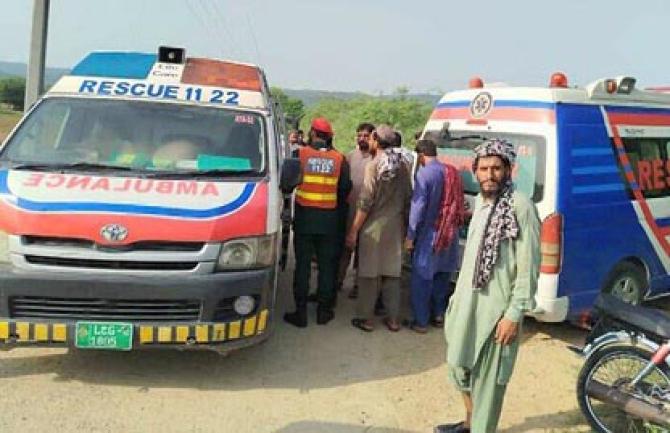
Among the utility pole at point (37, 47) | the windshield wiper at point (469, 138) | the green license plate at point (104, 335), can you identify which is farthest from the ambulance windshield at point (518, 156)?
the utility pole at point (37, 47)

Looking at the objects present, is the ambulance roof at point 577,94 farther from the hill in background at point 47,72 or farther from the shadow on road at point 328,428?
the hill in background at point 47,72

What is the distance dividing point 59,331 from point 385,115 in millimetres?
16996

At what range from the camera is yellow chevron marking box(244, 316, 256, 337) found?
4582 mm

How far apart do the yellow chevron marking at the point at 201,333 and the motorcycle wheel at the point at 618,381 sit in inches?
89.3

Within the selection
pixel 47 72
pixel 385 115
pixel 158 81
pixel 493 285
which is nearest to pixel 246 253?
pixel 493 285

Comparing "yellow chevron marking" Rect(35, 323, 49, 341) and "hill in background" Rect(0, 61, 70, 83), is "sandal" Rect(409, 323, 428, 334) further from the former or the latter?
"hill in background" Rect(0, 61, 70, 83)

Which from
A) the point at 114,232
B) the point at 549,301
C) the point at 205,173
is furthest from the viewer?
the point at 549,301

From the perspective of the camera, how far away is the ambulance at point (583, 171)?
5.36m

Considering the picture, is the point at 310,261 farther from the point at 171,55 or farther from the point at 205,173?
the point at 171,55

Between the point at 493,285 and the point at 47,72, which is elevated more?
the point at 47,72

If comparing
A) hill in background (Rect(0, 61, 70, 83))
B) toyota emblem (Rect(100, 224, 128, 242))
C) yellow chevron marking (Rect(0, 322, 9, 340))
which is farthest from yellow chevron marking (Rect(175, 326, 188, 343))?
hill in background (Rect(0, 61, 70, 83))

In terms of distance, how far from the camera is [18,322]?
4289 mm

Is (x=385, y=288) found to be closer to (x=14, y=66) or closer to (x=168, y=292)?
(x=168, y=292)

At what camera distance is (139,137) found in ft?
17.0
